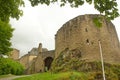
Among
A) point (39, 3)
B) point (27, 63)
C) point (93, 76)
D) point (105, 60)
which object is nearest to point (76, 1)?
point (39, 3)

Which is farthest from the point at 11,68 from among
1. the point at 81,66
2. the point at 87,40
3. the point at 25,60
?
the point at 25,60

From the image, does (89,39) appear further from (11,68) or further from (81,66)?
(11,68)

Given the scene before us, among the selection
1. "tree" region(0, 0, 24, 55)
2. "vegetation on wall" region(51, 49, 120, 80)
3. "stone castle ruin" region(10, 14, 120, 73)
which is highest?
"stone castle ruin" region(10, 14, 120, 73)

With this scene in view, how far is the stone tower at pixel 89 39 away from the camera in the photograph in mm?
27644

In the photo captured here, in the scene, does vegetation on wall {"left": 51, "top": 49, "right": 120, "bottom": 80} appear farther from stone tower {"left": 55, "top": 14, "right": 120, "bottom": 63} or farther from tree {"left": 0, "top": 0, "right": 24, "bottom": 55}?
tree {"left": 0, "top": 0, "right": 24, "bottom": 55}

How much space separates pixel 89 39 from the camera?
28484 millimetres

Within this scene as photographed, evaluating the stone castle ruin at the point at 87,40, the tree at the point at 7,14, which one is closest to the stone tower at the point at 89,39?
→ the stone castle ruin at the point at 87,40

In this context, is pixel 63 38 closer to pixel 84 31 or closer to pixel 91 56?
pixel 84 31

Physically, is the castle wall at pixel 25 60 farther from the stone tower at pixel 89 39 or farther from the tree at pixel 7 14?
the tree at pixel 7 14

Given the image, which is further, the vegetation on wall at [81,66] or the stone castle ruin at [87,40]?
the stone castle ruin at [87,40]

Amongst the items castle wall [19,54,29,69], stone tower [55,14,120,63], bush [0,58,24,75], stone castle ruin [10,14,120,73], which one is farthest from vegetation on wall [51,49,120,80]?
castle wall [19,54,29,69]

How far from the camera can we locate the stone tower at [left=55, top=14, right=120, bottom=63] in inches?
1088

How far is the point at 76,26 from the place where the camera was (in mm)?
30000

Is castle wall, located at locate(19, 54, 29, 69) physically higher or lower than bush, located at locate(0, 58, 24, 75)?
higher
